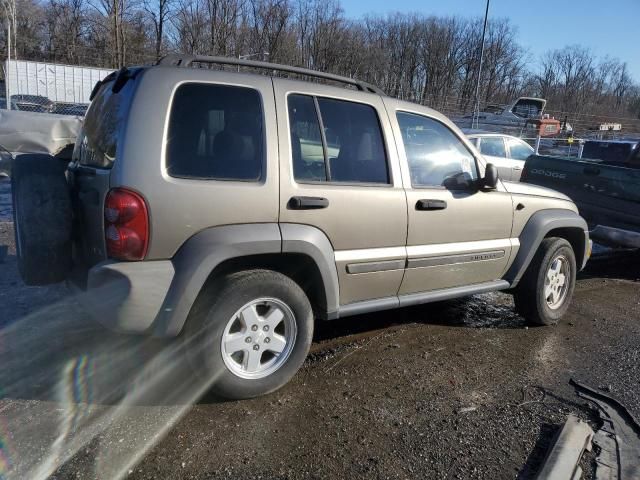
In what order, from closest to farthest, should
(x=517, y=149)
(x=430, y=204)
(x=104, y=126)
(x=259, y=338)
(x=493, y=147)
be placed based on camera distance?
(x=104, y=126), (x=259, y=338), (x=430, y=204), (x=493, y=147), (x=517, y=149)

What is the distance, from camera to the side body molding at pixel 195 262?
2750 mm

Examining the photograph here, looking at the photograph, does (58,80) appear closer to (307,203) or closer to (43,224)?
(43,224)

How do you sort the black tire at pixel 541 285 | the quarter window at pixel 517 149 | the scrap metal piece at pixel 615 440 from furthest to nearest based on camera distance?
the quarter window at pixel 517 149, the black tire at pixel 541 285, the scrap metal piece at pixel 615 440

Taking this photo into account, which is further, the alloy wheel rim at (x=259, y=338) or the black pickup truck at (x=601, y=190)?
the black pickup truck at (x=601, y=190)

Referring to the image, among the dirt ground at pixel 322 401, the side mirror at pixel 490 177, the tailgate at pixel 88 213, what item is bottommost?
the dirt ground at pixel 322 401

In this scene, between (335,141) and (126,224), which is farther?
(335,141)

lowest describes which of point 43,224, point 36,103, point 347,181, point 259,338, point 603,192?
point 259,338

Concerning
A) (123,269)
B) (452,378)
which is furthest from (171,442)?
(452,378)

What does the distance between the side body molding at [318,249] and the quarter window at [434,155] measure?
92 cm

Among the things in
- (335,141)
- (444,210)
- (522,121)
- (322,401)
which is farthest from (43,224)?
(522,121)

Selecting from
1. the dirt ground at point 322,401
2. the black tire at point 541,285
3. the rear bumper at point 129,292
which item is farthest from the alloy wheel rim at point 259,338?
the black tire at point 541,285

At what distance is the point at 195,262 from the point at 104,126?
3.39 feet

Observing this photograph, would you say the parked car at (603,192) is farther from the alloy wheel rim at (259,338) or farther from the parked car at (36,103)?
the parked car at (36,103)

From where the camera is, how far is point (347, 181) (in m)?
3.38
